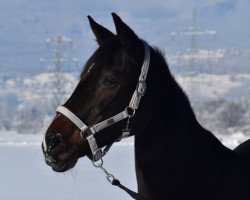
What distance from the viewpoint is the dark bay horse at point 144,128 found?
3.85 metres

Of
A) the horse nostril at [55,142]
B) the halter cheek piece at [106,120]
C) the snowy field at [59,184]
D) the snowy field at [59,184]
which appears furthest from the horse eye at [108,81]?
the snowy field at [59,184]

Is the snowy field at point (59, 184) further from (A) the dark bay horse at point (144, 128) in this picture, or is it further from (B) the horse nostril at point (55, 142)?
(B) the horse nostril at point (55, 142)

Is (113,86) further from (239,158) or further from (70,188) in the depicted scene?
(70,188)

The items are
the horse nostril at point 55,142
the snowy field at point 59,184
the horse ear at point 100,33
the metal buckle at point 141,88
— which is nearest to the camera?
the horse nostril at point 55,142

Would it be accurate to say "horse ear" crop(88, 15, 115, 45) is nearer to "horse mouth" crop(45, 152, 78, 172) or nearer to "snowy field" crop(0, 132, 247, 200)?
"horse mouth" crop(45, 152, 78, 172)

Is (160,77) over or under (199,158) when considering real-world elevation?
over

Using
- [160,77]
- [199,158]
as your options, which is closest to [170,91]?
[160,77]

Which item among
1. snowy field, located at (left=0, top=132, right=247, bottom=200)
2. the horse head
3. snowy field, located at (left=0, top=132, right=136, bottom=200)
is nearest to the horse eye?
the horse head

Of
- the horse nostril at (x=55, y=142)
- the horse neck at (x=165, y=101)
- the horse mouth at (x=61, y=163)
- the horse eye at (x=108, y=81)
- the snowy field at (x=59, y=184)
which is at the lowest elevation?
the snowy field at (x=59, y=184)

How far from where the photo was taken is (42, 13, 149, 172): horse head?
3.83 metres

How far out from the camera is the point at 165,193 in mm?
3934

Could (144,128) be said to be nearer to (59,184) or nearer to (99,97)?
(99,97)

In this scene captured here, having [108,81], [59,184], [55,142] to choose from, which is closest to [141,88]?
[108,81]

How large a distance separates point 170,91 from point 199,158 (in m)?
0.35
